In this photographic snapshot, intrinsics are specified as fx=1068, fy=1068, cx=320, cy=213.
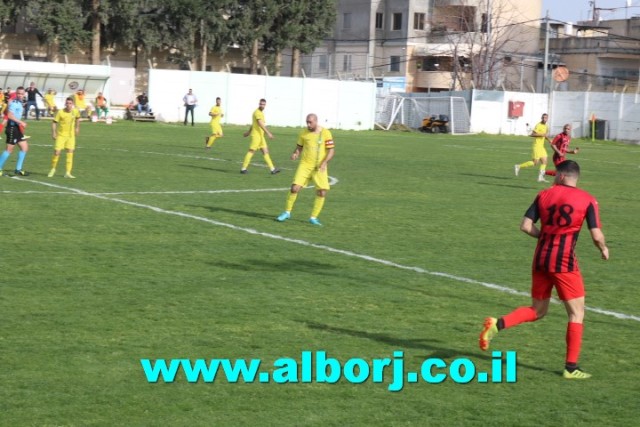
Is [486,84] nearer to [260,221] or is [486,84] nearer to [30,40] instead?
[30,40]

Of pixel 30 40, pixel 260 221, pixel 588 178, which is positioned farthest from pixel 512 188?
pixel 30 40

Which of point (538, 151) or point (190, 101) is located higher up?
point (190, 101)

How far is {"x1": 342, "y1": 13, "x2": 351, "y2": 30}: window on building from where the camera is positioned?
88188mm

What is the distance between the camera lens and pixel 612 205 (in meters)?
23.6

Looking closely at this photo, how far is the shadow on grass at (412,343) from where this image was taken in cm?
906

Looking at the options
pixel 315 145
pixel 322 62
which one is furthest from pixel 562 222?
pixel 322 62

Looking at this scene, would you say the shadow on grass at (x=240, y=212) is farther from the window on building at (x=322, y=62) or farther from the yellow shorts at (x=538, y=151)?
the window on building at (x=322, y=62)

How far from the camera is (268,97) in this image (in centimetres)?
5928

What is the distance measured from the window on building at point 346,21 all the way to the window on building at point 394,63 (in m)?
4.86

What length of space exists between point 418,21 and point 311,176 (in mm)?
70605

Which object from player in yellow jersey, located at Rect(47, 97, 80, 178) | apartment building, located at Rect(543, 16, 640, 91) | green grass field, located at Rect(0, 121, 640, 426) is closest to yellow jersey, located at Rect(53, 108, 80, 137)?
player in yellow jersey, located at Rect(47, 97, 80, 178)

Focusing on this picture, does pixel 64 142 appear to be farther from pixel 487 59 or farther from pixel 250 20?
pixel 487 59

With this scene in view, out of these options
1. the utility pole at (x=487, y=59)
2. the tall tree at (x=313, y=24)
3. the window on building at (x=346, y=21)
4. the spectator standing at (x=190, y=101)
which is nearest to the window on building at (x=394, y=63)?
the window on building at (x=346, y=21)

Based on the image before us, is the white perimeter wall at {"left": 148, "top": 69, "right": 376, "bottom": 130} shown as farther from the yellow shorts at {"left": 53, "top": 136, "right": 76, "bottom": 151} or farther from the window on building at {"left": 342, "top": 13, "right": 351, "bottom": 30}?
the yellow shorts at {"left": 53, "top": 136, "right": 76, "bottom": 151}
